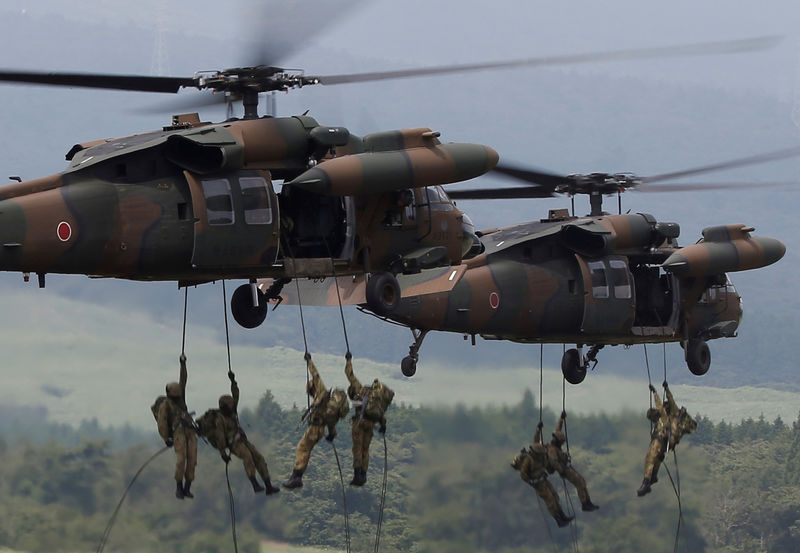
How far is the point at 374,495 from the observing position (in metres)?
56.5

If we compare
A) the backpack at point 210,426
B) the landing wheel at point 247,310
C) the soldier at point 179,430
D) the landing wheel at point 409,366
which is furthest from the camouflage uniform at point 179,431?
the landing wheel at point 409,366

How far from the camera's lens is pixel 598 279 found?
29.4 m

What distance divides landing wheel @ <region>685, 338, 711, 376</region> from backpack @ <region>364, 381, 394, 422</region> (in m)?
11.2

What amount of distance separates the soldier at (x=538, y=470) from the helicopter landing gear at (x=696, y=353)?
4.26m

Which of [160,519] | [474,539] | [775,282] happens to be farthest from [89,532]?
[775,282]

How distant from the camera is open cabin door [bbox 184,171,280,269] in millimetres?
20688

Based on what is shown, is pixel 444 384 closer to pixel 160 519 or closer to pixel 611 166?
pixel 160 519

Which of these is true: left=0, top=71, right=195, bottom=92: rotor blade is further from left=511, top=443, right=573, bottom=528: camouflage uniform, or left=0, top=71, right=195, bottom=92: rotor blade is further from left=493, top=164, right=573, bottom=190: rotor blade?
left=511, top=443, right=573, bottom=528: camouflage uniform

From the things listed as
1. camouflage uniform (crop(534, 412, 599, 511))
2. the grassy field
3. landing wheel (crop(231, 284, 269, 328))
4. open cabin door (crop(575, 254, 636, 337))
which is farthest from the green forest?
landing wheel (crop(231, 284, 269, 328))

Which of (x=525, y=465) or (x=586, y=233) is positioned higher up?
(x=586, y=233)

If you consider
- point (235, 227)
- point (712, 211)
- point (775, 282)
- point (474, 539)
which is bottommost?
point (474, 539)

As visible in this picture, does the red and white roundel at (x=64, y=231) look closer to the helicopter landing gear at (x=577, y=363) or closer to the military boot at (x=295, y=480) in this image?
the military boot at (x=295, y=480)

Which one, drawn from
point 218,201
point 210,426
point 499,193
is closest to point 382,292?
point 210,426

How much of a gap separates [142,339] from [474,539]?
87.4ft
